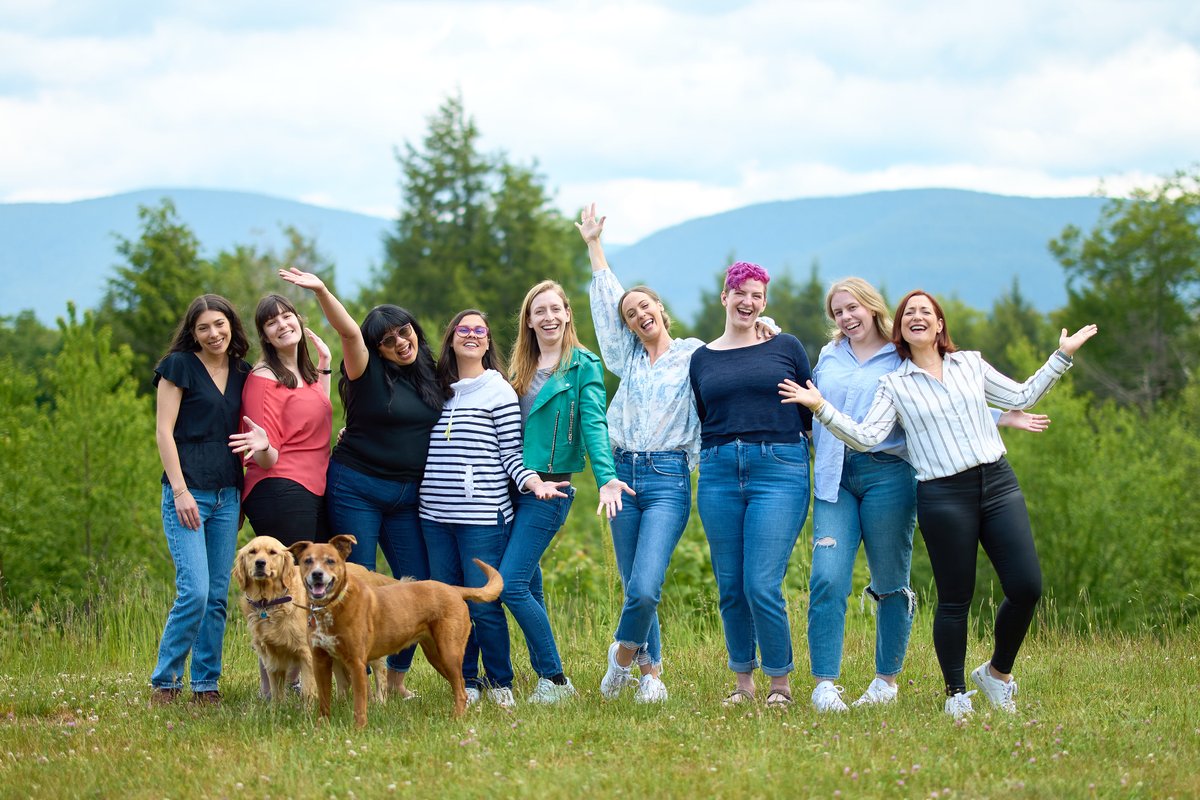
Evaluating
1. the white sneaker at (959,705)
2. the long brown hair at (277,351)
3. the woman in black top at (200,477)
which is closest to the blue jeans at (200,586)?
the woman in black top at (200,477)

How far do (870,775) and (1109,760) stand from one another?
4.01 ft

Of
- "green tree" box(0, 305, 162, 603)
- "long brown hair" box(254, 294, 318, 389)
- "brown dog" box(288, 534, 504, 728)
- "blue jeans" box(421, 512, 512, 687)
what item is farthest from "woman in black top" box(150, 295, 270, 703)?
"green tree" box(0, 305, 162, 603)

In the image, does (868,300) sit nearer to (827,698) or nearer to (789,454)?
(789,454)

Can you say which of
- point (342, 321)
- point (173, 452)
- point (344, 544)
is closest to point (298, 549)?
point (344, 544)

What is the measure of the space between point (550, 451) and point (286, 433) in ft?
5.46

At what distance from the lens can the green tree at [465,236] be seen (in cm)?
5175

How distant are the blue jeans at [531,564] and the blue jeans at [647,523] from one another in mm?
393

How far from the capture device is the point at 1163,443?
129 ft

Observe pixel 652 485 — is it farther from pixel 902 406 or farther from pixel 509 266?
pixel 509 266

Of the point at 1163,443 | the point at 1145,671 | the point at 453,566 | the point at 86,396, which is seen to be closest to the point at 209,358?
the point at 453,566

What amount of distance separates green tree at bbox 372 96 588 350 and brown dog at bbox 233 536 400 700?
4288cm

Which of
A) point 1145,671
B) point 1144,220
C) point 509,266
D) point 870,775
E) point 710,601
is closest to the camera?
point 870,775

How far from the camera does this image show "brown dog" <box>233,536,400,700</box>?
6586mm

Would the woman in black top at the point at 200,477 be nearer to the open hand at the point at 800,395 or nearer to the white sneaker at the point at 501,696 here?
the white sneaker at the point at 501,696
